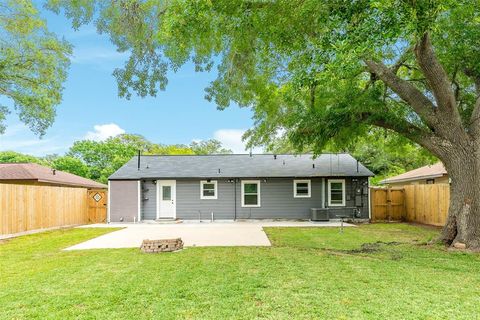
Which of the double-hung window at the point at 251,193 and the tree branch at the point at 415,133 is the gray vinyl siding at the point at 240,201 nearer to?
the double-hung window at the point at 251,193

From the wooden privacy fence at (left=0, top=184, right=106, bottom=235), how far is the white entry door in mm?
3502

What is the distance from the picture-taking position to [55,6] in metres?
8.47

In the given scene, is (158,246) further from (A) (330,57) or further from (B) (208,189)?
(B) (208,189)

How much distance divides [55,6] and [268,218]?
496 inches

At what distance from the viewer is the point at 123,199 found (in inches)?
691

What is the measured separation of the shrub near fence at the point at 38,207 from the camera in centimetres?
1177

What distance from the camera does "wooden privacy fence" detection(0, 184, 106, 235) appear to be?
1177 centimetres

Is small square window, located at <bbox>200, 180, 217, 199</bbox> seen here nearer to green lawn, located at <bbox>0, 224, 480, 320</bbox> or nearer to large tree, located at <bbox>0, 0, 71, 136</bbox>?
large tree, located at <bbox>0, 0, 71, 136</bbox>

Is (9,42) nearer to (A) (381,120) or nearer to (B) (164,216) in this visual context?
(B) (164,216)

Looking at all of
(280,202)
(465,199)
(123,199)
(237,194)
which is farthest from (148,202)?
(465,199)

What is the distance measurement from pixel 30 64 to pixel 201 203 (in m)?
9.35

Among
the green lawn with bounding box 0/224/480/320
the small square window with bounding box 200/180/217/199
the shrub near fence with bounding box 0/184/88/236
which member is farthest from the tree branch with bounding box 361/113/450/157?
the shrub near fence with bounding box 0/184/88/236

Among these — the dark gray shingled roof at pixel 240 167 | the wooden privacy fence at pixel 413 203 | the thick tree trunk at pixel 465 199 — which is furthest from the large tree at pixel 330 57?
the dark gray shingled roof at pixel 240 167

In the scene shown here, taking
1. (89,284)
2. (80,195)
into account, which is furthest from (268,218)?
(89,284)
